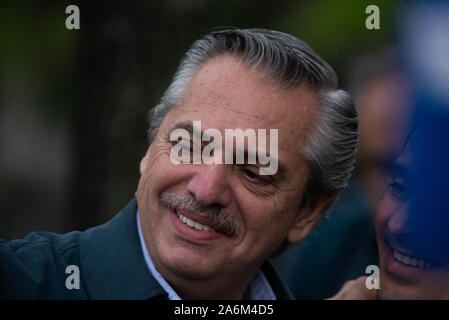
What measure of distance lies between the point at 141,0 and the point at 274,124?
1666 millimetres

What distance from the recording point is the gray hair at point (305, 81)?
2691mm

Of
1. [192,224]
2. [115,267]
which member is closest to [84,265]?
[115,267]

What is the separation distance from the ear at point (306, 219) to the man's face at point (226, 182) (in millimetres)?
133

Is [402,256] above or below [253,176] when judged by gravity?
below

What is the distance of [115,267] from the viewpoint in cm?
261

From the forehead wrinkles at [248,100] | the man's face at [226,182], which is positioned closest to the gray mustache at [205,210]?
the man's face at [226,182]

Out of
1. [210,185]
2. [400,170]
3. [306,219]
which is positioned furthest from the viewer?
[306,219]

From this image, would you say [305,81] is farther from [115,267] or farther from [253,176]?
[115,267]

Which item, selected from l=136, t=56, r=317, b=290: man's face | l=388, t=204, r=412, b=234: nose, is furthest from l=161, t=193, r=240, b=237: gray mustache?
l=388, t=204, r=412, b=234: nose

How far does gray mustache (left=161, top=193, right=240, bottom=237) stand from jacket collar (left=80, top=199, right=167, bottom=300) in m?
0.22

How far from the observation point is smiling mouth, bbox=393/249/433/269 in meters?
2.61

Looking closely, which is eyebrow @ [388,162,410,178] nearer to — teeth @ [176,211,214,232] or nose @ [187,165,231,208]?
nose @ [187,165,231,208]

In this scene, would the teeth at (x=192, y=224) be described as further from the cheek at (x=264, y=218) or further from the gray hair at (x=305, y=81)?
the gray hair at (x=305, y=81)

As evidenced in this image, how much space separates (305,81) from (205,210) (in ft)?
2.12
